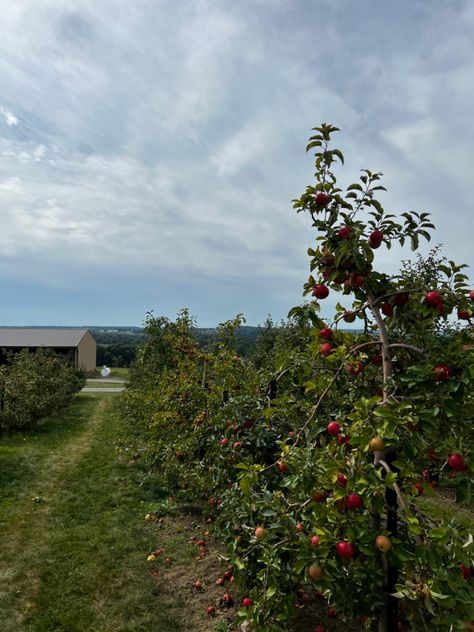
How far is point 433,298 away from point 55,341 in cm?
4010

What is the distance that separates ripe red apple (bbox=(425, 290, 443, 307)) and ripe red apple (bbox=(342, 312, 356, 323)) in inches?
19.9

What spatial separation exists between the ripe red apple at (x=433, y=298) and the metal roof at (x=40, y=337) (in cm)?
3824

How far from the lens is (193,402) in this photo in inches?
230

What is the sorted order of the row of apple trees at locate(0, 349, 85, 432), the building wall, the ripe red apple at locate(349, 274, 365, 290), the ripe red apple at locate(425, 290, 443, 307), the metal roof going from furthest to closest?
the building wall
the metal roof
the row of apple trees at locate(0, 349, 85, 432)
the ripe red apple at locate(349, 274, 365, 290)
the ripe red apple at locate(425, 290, 443, 307)

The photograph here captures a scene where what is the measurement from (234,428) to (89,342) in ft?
141

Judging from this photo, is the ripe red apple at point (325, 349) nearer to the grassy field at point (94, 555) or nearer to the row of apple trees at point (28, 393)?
the grassy field at point (94, 555)

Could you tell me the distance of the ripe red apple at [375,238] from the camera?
8.26 feet

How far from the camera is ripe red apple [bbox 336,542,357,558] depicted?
1.89 meters

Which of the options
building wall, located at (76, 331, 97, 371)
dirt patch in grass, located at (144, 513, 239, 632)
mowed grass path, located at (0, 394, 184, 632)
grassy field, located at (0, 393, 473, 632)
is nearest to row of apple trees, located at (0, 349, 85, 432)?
mowed grass path, located at (0, 394, 184, 632)

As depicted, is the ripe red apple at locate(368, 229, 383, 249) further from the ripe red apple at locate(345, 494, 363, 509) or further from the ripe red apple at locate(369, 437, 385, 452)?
the ripe red apple at locate(345, 494, 363, 509)

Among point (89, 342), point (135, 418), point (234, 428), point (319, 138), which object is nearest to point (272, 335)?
point (135, 418)

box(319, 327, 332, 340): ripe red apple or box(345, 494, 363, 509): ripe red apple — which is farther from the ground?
box(319, 327, 332, 340): ripe red apple

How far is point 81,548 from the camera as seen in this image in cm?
489

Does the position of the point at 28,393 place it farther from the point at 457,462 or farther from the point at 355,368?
the point at 457,462
